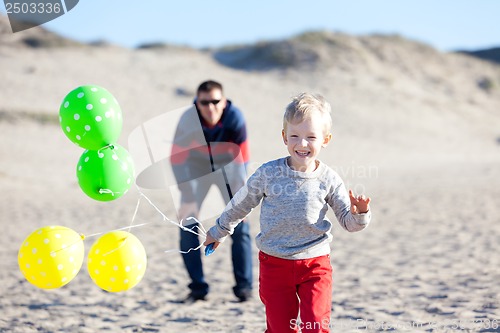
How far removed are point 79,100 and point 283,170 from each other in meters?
1.28

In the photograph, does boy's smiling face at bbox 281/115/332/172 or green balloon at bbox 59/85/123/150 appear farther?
green balloon at bbox 59/85/123/150

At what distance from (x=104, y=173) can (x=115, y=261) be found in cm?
51

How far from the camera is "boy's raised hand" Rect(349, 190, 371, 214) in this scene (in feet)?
8.79

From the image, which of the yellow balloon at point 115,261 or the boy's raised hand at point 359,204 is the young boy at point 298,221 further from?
the yellow balloon at point 115,261

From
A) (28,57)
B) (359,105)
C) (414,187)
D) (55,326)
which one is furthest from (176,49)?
(55,326)

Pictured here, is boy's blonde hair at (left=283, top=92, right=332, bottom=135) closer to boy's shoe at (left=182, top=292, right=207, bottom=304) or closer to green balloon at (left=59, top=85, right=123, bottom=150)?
green balloon at (left=59, top=85, right=123, bottom=150)

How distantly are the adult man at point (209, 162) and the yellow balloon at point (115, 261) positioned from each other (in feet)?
4.13

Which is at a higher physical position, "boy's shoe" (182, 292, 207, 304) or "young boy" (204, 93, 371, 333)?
"young boy" (204, 93, 371, 333)

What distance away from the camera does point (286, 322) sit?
2.88 m

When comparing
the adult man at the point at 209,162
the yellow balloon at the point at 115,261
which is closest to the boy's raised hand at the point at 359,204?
the yellow balloon at the point at 115,261

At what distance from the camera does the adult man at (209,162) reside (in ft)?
14.9

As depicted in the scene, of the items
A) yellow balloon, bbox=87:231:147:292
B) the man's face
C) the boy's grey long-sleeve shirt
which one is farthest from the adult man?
the boy's grey long-sleeve shirt

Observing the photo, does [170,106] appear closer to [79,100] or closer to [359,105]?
[359,105]

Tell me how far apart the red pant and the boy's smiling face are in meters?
0.53
